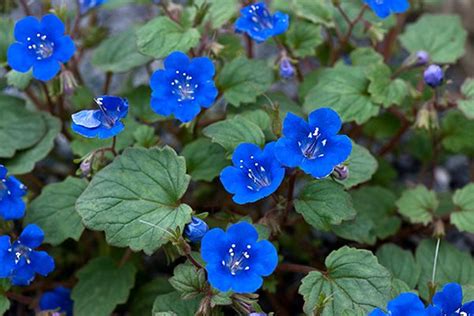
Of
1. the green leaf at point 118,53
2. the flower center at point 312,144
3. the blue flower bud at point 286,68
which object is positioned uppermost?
the flower center at point 312,144

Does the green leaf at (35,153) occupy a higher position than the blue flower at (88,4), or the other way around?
the blue flower at (88,4)

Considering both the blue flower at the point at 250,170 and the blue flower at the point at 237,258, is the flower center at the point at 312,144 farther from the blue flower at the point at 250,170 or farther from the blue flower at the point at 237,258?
the blue flower at the point at 237,258

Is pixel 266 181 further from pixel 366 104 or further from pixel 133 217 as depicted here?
pixel 366 104

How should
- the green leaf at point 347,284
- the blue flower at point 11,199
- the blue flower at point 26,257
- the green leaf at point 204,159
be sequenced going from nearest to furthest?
the green leaf at point 347,284, the blue flower at point 26,257, the blue flower at point 11,199, the green leaf at point 204,159

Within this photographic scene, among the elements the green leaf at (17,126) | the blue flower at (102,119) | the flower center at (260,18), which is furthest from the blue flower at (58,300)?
the flower center at (260,18)

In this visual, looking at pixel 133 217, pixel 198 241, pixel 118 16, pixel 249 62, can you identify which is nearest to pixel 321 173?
pixel 198 241

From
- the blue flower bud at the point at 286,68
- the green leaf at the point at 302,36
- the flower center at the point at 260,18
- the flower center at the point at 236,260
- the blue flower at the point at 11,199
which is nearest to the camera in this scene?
the flower center at the point at 236,260

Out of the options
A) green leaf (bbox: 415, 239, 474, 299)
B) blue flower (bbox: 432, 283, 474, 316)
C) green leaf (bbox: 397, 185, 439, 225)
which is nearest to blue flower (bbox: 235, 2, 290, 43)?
green leaf (bbox: 397, 185, 439, 225)

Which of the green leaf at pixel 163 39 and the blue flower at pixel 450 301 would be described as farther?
the green leaf at pixel 163 39
